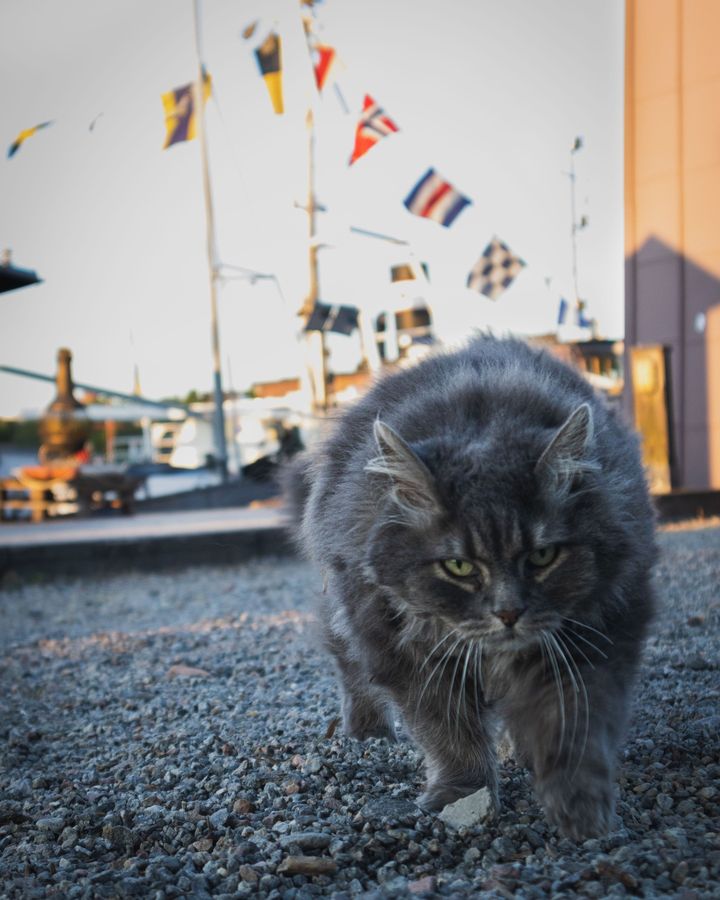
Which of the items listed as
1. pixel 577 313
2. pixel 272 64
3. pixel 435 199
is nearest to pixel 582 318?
pixel 577 313

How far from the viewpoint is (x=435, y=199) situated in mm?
11305

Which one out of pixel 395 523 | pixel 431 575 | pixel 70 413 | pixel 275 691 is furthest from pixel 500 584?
pixel 70 413

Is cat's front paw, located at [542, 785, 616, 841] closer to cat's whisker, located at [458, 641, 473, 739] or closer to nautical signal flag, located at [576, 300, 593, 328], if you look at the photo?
cat's whisker, located at [458, 641, 473, 739]

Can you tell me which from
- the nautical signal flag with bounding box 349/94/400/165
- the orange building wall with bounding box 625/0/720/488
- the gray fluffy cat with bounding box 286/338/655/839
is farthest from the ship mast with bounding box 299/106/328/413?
the gray fluffy cat with bounding box 286/338/655/839

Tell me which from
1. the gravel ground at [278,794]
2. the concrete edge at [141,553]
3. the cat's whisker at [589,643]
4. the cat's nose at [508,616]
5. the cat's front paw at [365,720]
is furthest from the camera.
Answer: the concrete edge at [141,553]

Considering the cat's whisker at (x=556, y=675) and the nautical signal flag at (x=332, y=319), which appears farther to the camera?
the nautical signal flag at (x=332, y=319)

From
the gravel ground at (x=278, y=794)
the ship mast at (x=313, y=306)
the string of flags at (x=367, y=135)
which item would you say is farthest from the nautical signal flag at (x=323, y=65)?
the gravel ground at (x=278, y=794)

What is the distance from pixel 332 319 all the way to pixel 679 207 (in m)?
Result: 7.53

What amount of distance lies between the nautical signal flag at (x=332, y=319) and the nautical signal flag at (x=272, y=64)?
223 inches

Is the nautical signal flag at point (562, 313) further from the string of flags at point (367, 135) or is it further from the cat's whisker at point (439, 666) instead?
the cat's whisker at point (439, 666)

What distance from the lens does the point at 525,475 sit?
1.95m

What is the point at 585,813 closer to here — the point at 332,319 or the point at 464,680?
the point at 464,680

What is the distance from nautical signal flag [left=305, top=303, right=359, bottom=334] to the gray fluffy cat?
14.0 metres

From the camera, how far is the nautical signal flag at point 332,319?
1620cm
